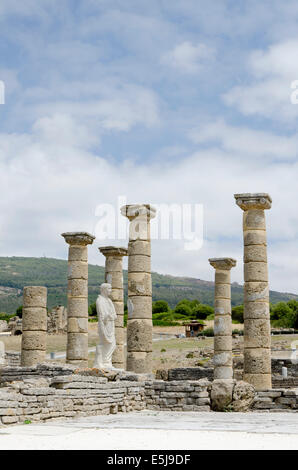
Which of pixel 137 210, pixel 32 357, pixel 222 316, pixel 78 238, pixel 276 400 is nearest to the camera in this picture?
pixel 276 400

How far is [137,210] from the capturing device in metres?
21.8

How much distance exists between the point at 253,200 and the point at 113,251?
837 centimetres

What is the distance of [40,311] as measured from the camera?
24.2 m

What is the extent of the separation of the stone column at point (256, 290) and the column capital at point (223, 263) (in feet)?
19.2

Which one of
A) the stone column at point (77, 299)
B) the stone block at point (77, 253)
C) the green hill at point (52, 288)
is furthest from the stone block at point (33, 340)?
the green hill at point (52, 288)

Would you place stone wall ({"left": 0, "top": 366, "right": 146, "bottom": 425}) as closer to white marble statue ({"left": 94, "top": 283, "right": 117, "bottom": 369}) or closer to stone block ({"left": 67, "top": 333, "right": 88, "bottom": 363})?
white marble statue ({"left": 94, "top": 283, "right": 117, "bottom": 369})

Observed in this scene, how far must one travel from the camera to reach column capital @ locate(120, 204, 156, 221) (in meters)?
21.7

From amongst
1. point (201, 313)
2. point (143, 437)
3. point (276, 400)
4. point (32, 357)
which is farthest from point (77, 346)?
point (201, 313)

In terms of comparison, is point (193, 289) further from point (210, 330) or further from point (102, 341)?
point (102, 341)

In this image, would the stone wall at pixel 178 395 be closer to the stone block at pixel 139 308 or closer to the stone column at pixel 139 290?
the stone column at pixel 139 290

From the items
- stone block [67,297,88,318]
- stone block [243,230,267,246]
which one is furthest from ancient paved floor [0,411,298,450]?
stone block [67,297,88,318]

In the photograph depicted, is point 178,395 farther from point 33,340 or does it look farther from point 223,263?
point 223,263
